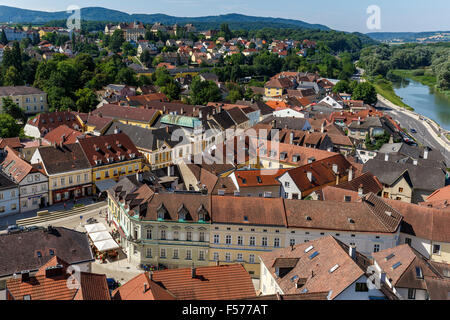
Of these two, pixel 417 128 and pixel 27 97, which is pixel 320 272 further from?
pixel 27 97

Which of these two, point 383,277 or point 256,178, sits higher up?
point 256,178

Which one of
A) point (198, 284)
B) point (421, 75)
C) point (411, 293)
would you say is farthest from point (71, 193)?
point (421, 75)

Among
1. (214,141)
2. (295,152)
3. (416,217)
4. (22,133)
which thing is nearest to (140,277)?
(416,217)

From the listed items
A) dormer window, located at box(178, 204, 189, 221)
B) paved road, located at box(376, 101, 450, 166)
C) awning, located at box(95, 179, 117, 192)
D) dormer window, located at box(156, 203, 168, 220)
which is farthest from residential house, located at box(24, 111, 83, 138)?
paved road, located at box(376, 101, 450, 166)

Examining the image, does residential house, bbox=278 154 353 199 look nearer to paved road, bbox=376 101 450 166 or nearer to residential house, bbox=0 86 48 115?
paved road, bbox=376 101 450 166

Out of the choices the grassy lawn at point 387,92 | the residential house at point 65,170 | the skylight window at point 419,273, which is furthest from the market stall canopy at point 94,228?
the grassy lawn at point 387,92

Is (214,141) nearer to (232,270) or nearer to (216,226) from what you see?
(216,226)

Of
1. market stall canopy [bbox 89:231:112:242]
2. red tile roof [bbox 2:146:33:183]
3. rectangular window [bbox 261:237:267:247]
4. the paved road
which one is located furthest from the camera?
the paved road
